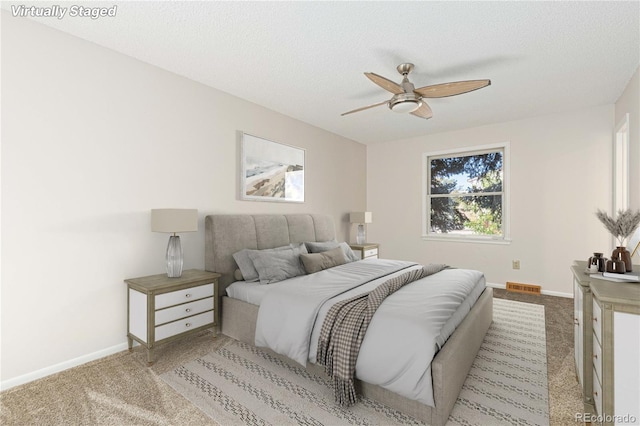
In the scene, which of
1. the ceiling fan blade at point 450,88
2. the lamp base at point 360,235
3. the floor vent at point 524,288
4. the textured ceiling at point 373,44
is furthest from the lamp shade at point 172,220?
the floor vent at point 524,288

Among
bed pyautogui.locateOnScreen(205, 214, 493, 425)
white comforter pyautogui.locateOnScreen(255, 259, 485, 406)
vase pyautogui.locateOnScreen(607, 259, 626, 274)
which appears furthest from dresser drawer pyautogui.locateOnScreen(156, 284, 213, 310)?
vase pyautogui.locateOnScreen(607, 259, 626, 274)

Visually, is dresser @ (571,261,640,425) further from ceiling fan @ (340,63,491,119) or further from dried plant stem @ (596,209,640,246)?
ceiling fan @ (340,63,491,119)

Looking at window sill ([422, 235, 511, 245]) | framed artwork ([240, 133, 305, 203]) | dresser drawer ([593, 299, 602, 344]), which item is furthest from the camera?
window sill ([422, 235, 511, 245])

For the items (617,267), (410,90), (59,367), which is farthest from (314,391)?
(410,90)

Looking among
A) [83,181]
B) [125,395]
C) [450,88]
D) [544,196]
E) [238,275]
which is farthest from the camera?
[544,196]

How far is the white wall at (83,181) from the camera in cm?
221

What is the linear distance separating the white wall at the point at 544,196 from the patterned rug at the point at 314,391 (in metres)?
2.16

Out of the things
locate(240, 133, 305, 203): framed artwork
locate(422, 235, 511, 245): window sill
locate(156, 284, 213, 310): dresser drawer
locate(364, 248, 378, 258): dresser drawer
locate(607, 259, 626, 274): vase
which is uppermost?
locate(240, 133, 305, 203): framed artwork

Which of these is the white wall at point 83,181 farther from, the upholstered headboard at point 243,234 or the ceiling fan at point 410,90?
the ceiling fan at point 410,90

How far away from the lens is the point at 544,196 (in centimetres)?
454

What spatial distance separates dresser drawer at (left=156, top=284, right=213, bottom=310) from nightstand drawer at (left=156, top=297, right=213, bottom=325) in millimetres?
38

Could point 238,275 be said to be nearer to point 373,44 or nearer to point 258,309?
point 258,309

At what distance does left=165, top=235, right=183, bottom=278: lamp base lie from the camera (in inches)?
110

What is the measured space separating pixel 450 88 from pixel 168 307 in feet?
9.93
